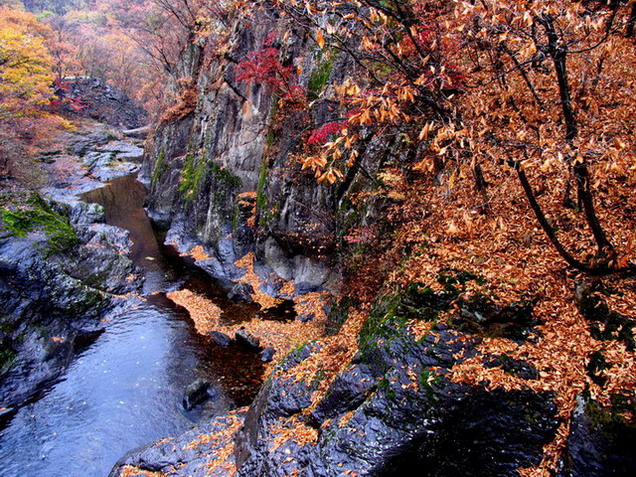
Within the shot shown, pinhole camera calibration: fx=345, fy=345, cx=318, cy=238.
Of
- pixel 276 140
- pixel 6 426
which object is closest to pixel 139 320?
pixel 6 426

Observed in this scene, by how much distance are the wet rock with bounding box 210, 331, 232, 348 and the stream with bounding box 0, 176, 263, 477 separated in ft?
0.68

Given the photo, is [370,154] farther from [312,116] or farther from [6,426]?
[6,426]

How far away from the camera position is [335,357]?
7.50 metres

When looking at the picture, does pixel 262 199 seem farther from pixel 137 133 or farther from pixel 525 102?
pixel 137 133

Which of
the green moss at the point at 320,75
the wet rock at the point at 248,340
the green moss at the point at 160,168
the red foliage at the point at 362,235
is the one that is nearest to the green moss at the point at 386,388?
the red foliage at the point at 362,235

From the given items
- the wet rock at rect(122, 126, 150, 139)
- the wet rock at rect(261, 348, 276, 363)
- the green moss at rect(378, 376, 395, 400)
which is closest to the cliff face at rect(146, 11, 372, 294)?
the wet rock at rect(261, 348, 276, 363)

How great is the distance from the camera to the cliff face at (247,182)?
47.3 feet

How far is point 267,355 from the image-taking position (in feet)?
37.2

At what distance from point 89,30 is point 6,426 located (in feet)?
237

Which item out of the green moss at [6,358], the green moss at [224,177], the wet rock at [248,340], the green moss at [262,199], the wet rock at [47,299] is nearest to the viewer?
the green moss at [6,358]

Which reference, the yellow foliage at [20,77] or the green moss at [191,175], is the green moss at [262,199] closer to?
the green moss at [191,175]

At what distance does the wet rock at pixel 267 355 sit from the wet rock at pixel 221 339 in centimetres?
152

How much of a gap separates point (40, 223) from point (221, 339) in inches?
422

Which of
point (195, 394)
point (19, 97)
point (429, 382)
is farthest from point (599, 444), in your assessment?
point (19, 97)
